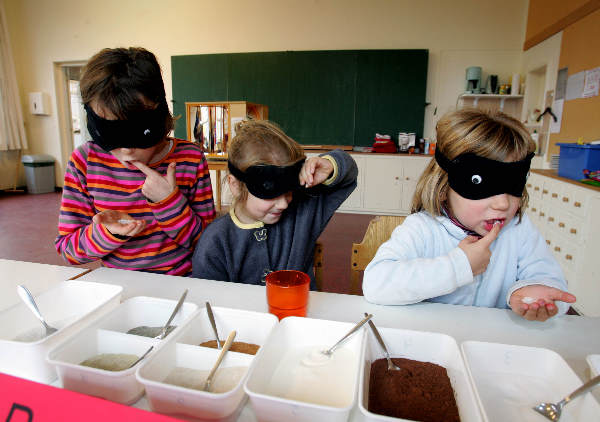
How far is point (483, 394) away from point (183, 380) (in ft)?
1.58

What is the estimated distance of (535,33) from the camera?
4.55m

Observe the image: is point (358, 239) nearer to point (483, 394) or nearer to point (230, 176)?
point (230, 176)

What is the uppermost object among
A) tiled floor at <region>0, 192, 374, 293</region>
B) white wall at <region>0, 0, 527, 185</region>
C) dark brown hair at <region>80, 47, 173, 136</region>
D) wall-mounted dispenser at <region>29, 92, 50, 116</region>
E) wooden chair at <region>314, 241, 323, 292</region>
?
white wall at <region>0, 0, 527, 185</region>

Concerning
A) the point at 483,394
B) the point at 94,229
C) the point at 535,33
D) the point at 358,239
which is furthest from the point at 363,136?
the point at 483,394

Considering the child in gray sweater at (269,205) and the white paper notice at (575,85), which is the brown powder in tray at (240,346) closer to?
the child in gray sweater at (269,205)

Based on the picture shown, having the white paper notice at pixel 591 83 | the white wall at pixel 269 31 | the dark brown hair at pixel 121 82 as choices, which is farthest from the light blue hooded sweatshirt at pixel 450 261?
the white wall at pixel 269 31

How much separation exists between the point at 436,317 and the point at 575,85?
3.81 metres

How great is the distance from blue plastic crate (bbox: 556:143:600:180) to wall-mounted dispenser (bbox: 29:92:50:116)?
302 inches

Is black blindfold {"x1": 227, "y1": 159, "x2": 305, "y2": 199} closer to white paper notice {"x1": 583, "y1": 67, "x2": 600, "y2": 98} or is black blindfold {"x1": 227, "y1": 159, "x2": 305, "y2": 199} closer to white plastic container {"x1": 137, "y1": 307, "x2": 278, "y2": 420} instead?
white plastic container {"x1": 137, "y1": 307, "x2": 278, "y2": 420}

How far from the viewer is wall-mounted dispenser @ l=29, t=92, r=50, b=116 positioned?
6.69 m

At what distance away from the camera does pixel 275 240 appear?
137 centimetres

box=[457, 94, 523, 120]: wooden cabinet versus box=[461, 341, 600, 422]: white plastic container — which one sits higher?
box=[457, 94, 523, 120]: wooden cabinet

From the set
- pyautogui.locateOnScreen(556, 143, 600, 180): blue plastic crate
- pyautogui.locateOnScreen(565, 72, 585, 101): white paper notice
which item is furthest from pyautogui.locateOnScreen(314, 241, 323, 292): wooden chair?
pyautogui.locateOnScreen(565, 72, 585, 101): white paper notice

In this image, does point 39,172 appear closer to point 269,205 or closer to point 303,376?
point 269,205
